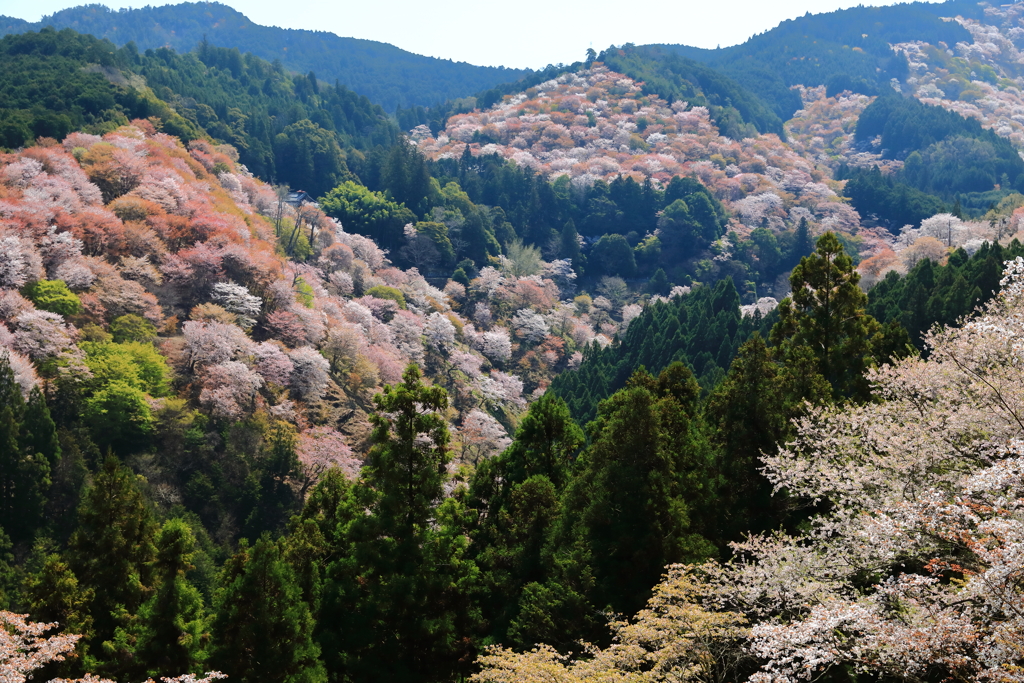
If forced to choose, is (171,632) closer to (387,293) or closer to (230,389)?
(230,389)

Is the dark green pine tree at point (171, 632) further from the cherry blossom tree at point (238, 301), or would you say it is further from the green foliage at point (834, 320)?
the cherry blossom tree at point (238, 301)

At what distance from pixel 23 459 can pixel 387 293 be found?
1191 inches

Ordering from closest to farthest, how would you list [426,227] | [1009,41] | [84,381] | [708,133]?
[84,381] < [426,227] < [708,133] < [1009,41]

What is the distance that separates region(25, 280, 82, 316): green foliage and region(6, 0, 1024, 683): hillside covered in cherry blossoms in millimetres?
154

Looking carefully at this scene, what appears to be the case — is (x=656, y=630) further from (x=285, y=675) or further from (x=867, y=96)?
(x=867, y=96)

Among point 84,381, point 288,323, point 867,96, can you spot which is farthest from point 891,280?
point 867,96

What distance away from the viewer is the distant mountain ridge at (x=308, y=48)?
504ft

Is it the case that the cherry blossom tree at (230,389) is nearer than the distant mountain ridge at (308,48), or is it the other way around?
the cherry blossom tree at (230,389)

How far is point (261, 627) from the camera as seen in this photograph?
15.4 m

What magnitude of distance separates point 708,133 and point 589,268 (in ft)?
141

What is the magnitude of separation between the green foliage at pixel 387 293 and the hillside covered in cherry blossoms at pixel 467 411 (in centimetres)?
29

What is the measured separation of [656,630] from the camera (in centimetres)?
1176

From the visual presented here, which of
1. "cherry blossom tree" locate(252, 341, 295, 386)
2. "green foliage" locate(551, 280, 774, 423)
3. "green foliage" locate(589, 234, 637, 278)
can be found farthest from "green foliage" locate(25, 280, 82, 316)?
"green foliage" locate(589, 234, 637, 278)

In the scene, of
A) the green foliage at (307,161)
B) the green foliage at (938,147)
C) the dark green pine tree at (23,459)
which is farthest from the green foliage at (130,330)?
the green foliage at (938,147)
